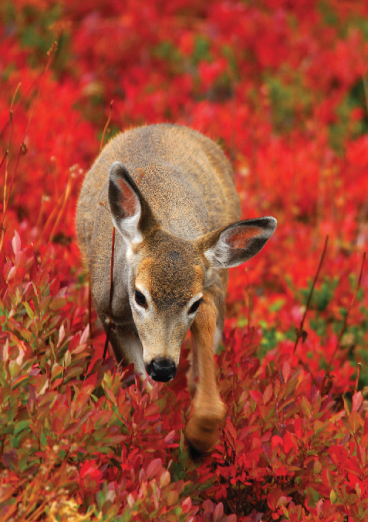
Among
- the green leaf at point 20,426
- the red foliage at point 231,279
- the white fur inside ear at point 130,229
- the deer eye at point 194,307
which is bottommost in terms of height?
the red foliage at point 231,279

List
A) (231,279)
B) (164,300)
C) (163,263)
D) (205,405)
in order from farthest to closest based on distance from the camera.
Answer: (231,279), (163,263), (164,300), (205,405)

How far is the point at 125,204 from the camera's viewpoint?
357 cm

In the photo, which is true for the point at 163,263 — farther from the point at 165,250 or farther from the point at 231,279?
the point at 231,279

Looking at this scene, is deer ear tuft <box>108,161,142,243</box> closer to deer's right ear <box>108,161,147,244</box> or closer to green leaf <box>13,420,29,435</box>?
deer's right ear <box>108,161,147,244</box>

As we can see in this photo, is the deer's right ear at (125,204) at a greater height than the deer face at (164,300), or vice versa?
the deer's right ear at (125,204)

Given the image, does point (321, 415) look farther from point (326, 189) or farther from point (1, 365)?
point (326, 189)

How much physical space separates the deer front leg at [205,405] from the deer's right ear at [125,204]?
69 centimetres

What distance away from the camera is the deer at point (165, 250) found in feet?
10.4

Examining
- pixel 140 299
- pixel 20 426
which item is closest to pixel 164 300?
pixel 140 299

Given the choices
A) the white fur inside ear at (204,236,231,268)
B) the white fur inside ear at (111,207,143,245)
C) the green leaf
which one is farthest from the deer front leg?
the green leaf

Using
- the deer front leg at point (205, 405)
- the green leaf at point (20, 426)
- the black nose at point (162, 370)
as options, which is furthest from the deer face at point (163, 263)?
the green leaf at point (20, 426)

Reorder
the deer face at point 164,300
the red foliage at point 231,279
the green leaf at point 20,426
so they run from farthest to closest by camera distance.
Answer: the deer face at point 164,300 → the red foliage at point 231,279 → the green leaf at point 20,426

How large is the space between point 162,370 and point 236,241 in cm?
97

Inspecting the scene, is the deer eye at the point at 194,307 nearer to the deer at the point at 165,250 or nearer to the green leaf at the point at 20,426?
the deer at the point at 165,250
